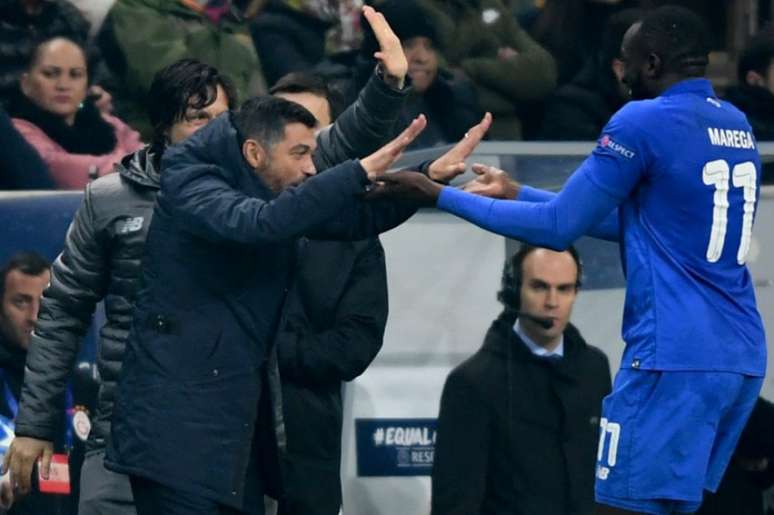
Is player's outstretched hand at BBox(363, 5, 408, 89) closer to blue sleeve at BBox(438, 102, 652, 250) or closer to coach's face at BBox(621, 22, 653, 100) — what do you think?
blue sleeve at BBox(438, 102, 652, 250)

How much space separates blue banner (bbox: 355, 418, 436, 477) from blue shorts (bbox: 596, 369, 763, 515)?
166cm

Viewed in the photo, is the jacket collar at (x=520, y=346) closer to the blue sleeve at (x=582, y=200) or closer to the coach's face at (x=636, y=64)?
the blue sleeve at (x=582, y=200)

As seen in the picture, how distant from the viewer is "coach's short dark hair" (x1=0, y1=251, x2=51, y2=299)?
755 cm

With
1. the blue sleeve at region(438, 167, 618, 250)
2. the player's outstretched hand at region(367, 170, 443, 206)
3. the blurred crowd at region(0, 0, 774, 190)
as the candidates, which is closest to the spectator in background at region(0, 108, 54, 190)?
the blurred crowd at region(0, 0, 774, 190)

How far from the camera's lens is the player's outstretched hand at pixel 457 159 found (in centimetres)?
→ 583

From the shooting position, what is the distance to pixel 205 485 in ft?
18.7

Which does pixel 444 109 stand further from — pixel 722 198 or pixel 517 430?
pixel 722 198

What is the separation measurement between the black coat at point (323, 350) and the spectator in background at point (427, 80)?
2.55m

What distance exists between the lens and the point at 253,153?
5.75m

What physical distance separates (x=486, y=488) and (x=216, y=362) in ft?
5.39

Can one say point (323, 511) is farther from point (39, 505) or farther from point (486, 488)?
point (39, 505)

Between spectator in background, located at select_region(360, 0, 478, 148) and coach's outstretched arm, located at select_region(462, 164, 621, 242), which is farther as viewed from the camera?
spectator in background, located at select_region(360, 0, 478, 148)

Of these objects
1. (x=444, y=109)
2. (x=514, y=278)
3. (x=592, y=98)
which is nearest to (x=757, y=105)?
(x=592, y=98)

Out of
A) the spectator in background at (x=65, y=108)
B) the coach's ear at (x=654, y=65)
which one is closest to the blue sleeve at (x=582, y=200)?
the coach's ear at (x=654, y=65)
